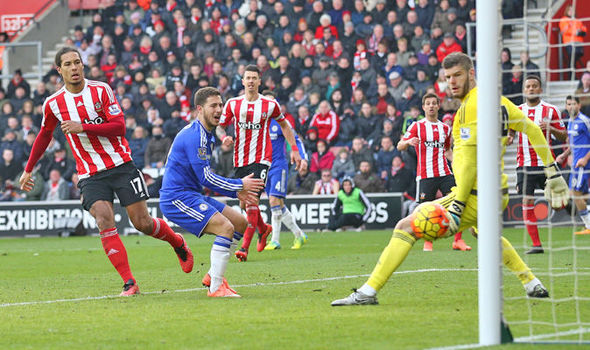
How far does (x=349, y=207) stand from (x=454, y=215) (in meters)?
13.1

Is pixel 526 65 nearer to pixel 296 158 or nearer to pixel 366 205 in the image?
pixel 296 158

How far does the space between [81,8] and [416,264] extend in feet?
67.5

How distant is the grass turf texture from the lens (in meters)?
6.08

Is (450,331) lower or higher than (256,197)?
lower

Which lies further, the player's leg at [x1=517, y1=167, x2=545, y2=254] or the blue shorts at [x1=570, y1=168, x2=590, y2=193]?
the blue shorts at [x1=570, y1=168, x2=590, y2=193]

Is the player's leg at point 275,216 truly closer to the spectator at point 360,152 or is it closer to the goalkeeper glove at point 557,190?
the spectator at point 360,152

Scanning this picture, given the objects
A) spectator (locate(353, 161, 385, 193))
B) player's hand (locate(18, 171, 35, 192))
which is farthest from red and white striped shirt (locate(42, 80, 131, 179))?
spectator (locate(353, 161, 385, 193))

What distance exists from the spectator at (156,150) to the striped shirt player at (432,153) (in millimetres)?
9907

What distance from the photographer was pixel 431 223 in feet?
23.4

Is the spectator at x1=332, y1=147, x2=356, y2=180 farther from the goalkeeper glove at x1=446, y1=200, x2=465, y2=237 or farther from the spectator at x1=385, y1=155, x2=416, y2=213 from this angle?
the goalkeeper glove at x1=446, y1=200, x2=465, y2=237

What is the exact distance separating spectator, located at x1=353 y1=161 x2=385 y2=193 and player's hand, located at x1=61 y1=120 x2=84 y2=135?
41.5ft

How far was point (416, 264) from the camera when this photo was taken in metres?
11.4

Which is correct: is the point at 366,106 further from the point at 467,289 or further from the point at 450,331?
the point at 450,331

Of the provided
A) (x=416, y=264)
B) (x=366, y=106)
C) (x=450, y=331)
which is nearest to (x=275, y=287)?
(x=416, y=264)
